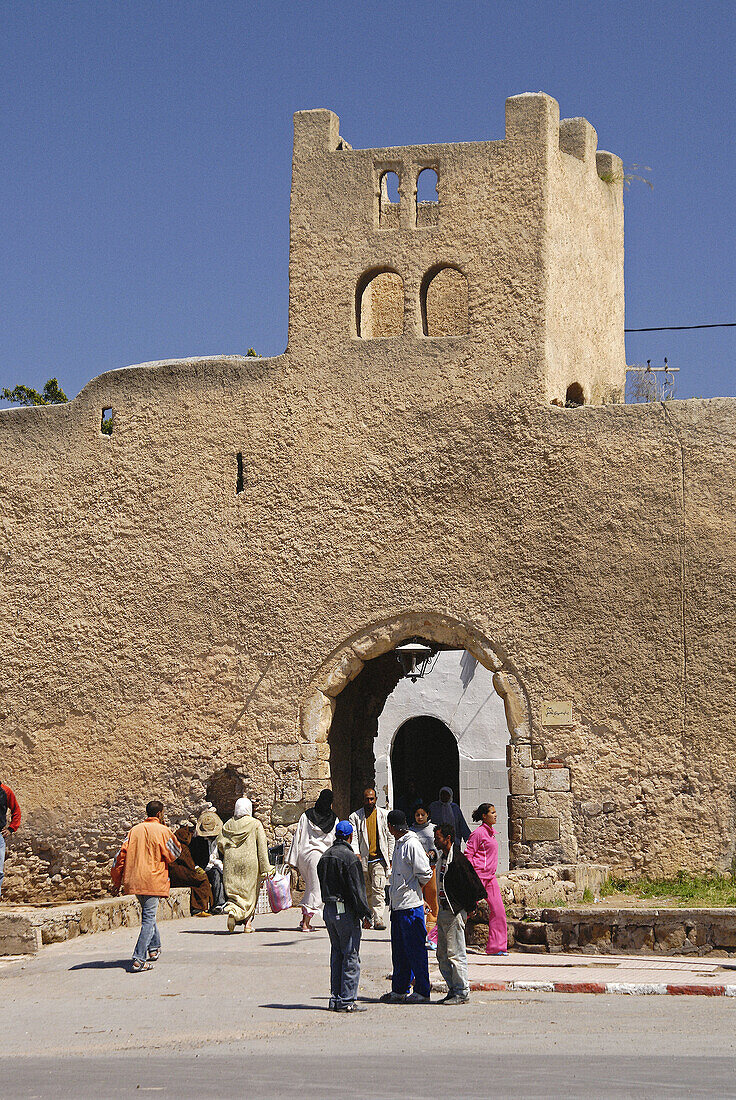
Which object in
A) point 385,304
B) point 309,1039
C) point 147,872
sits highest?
→ point 385,304

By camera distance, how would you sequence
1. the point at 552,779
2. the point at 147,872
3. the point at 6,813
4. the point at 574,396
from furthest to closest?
1. the point at 574,396
2. the point at 552,779
3. the point at 6,813
4. the point at 147,872

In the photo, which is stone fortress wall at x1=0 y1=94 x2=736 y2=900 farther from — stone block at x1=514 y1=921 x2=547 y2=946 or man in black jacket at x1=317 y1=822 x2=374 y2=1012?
man in black jacket at x1=317 y1=822 x2=374 y2=1012

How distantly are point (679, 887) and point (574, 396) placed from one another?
16.8ft

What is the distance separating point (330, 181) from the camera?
14148 mm

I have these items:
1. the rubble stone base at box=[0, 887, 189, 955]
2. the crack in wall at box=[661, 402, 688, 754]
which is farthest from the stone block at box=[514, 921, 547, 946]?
the rubble stone base at box=[0, 887, 189, 955]

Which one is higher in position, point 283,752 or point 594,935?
point 283,752

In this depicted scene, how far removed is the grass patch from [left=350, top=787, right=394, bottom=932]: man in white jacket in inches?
79.7

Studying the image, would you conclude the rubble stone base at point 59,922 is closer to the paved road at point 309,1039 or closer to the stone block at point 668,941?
the paved road at point 309,1039

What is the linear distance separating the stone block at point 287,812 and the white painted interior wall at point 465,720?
10.6 meters

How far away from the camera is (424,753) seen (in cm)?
2606

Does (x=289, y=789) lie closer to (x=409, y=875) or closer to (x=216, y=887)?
(x=216, y=887)

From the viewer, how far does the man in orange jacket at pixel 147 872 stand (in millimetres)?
9422

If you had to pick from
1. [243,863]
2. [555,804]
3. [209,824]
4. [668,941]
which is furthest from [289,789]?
[668,941]

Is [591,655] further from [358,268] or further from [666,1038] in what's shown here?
[666,1038]
